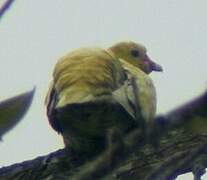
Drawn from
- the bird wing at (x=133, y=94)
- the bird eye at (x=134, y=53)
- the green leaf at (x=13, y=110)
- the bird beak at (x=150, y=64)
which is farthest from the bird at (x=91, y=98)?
the green leaf at (x=13, y=110)

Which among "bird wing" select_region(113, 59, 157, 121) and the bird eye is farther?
the bird eye

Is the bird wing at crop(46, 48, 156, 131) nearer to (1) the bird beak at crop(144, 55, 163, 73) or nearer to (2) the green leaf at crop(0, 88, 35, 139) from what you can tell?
(1) the bird beak at crop(144, 55, 163, 73)

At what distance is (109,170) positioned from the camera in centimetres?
109

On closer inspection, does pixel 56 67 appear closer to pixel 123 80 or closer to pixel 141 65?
pixel 123 80

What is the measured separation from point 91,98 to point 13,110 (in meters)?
2.72

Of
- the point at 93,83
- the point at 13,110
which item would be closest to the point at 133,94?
the point at 93,83

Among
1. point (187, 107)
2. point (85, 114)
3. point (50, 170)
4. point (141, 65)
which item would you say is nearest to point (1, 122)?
point (187, 107)

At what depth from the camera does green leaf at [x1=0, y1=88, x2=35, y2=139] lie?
3.92ft

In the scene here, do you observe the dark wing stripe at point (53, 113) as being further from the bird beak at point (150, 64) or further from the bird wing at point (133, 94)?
the bird beak at point (150, 64)

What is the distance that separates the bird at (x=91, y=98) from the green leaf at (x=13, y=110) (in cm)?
252

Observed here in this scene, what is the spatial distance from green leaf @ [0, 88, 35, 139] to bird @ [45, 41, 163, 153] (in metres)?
2.52

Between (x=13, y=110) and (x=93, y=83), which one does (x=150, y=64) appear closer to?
(x=93, y=83)

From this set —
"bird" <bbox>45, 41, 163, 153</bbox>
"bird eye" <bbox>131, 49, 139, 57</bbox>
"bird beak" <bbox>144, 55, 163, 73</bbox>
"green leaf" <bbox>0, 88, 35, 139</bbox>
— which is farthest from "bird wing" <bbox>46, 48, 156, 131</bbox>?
"green leaf" <bbox>0, 88, 35, 139</bbox>

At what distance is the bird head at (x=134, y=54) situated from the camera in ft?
20.4
